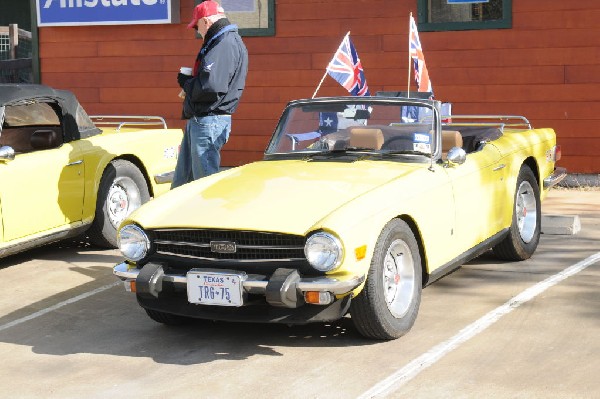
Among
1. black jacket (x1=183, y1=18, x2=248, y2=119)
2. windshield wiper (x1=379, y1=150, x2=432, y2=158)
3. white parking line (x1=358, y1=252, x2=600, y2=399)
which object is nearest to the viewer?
white parking line (x1=358, y1=252, x2=600, y2=399)

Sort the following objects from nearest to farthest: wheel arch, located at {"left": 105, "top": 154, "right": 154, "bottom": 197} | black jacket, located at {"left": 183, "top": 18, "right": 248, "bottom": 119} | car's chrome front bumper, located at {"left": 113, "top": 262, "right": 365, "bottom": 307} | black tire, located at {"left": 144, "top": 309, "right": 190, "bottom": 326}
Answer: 1. car's chrome front bumper, located at {"left": 113, "top": 262, "right": 365, "bottom": 307}
2. black tire, located at {"left": 144, "top": 309, "right": 190, "bottom": 326}
3. black jacket, located at {"left": 183, "top": 18, "right": 248, "bottom": 119}
4. wheel arch, located at {"left": 105, "top": 154, "right": 154, "bottom": 197}

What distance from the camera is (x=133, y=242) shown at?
628 centimetres

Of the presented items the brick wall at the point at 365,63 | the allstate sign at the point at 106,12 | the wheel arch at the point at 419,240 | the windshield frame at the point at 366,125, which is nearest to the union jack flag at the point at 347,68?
the brick wall at the point at 365,63

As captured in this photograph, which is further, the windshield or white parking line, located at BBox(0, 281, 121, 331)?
the windshield

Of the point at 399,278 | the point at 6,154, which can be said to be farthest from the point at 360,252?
the point at 6,154

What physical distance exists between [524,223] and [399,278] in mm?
2457

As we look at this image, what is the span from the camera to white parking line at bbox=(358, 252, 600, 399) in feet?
17.5

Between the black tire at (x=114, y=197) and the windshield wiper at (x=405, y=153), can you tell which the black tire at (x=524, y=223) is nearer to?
the windshield wiper at (x=405, y=153)

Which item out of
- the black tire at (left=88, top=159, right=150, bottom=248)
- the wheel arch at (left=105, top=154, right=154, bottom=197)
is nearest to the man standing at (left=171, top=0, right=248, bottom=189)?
the black tire at (left=88, top=159, right=150, bottom=248)

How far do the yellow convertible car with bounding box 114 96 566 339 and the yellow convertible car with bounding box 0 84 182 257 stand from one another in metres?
1.93

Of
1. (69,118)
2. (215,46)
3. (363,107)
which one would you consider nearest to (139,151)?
(69,118)

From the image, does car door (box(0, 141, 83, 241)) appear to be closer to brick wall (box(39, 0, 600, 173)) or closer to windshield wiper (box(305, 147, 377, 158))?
windshield wiper (box(305, 147, 377, 158))

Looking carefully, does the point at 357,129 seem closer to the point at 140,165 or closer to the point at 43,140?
the point at 43,140

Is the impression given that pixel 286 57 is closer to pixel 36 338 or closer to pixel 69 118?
pixel 69 118
